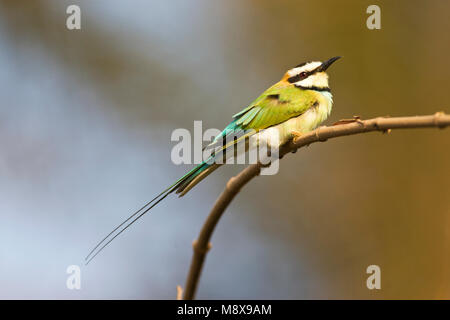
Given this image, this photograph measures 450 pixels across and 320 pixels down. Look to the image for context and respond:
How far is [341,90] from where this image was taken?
3080 millimetres

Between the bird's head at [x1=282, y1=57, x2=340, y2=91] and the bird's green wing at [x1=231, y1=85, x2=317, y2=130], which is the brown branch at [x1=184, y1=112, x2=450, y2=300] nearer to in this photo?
the bird's green wing at [x1=231, y1=85, x2=317, y2=130]

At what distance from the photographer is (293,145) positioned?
142 centimetres

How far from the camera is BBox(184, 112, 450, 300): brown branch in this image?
2.82ft

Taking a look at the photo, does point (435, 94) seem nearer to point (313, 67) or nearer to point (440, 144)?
point (440, 144)

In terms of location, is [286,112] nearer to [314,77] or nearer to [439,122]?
[314,77]

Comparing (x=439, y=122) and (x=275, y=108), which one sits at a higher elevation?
(x=275, y=108)

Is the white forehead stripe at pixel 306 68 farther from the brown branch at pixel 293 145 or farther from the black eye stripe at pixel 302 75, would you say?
the brown branch at pixel 293 145

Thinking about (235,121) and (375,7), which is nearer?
(235,121)

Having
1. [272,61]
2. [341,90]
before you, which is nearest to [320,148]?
[341,90]

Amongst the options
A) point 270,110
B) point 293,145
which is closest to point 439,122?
point 293,145

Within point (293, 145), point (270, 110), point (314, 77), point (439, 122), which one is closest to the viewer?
point (439, 122)

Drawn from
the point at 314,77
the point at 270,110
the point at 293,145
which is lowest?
the point at 293,145

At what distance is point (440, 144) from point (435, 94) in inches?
11.2

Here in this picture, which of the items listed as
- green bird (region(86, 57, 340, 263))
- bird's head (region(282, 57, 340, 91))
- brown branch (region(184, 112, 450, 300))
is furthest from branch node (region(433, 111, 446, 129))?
bird's head (region(282, 57, 340, 91))
